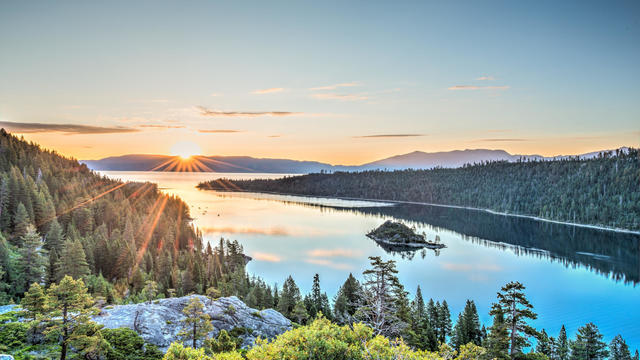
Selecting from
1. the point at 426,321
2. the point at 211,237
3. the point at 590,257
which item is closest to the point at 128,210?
the point at 211,237

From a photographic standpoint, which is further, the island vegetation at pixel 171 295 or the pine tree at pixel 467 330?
the pine tree at pixel 467 330

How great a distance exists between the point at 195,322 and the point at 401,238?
3992 inches

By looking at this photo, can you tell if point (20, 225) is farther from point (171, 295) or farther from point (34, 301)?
point (34, 301)

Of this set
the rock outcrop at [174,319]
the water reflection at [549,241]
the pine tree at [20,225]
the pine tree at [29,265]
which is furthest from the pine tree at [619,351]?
the pine tree at [20,225]

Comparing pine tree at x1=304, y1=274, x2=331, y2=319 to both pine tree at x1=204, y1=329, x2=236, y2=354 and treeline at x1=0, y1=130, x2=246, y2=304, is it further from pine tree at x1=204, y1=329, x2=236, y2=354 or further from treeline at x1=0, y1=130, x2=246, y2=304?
pine tree at x1=204, y1=329, x2=236, y2=354

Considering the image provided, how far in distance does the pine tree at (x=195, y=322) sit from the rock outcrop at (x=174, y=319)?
0.99 m

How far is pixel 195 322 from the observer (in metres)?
Answer: 21.5

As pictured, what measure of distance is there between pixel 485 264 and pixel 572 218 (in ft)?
311

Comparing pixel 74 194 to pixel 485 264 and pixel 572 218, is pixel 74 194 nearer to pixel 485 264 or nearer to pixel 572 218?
pixel 485 264

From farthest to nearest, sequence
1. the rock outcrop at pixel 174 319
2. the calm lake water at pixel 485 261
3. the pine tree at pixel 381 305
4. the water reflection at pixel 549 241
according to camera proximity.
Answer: the water reflection at pixel 549 241
the calm lake water at pixel 485 261
the pine tree at pixel 381 305
the rock outcrop at pixel 174 319

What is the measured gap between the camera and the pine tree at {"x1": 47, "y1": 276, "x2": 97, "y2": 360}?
16.4 meters

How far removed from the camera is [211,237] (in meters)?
122

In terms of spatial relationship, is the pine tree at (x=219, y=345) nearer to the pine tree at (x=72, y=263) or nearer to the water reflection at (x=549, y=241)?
the pine tree at (x=72, y=263)

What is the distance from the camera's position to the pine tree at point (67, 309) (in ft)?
53.9
